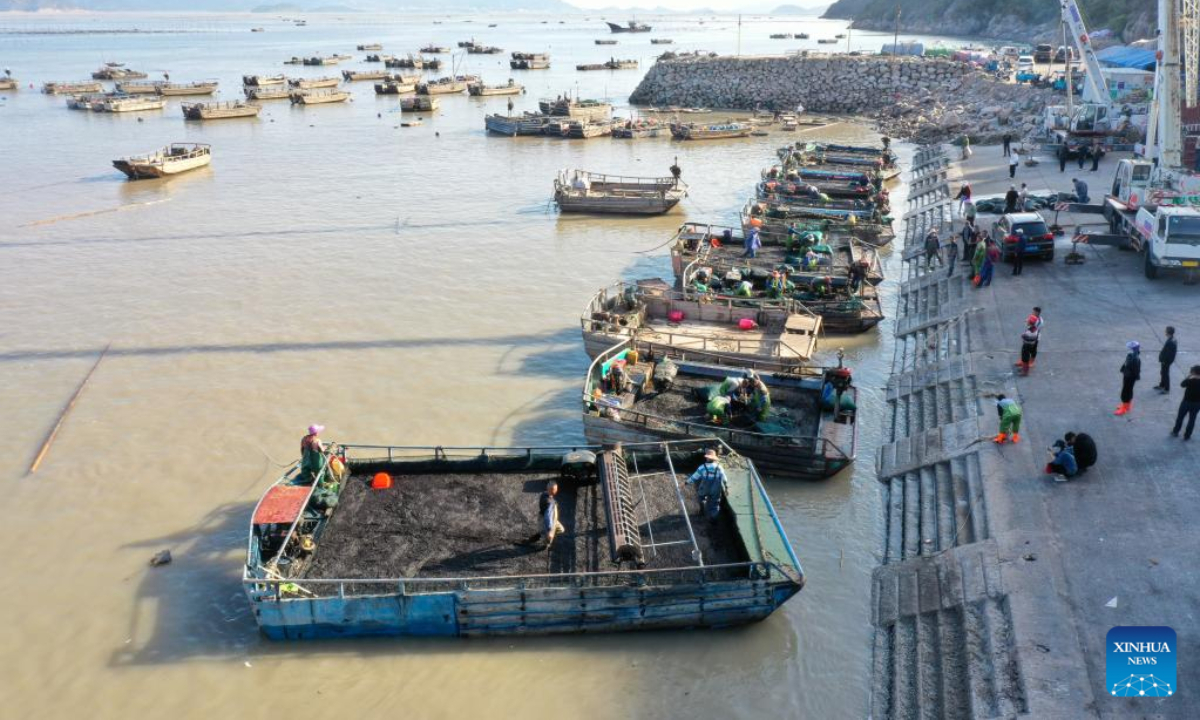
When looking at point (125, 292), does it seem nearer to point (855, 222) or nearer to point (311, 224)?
point (311, 224)

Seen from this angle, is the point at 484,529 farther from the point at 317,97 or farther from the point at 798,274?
the point at 317,97

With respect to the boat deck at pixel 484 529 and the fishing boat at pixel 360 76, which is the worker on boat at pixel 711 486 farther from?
the fishing boat at pixel 360 76

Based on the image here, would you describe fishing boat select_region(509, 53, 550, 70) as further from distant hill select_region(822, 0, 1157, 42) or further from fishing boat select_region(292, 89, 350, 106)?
distant hill select_region(822, 0, 1157, 42)

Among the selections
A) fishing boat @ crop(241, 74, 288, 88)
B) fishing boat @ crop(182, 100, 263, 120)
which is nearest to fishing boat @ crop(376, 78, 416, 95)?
fishing boat @ crop(241, 74, 288, 88)

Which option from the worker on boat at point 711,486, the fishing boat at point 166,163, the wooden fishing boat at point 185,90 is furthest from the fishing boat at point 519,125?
the worker on boat at point 711,486

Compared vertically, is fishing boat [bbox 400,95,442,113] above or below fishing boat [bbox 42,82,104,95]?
below

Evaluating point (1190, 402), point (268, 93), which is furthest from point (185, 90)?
point (1190, 402)
